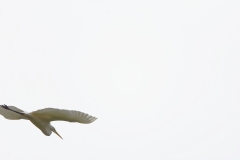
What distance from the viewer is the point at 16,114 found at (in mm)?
12312

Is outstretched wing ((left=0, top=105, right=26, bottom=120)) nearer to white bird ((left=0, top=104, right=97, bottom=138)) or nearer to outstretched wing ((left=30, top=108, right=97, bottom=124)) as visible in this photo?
white bird ((left=0, top=104, right=97, bottom=138))

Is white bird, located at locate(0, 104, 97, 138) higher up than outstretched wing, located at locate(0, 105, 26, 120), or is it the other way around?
outstretched wing, located at locate(0, 105, 26, 120)

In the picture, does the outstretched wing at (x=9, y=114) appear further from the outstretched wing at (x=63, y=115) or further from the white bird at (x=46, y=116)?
the outstretched wing at (x=63, y=115)

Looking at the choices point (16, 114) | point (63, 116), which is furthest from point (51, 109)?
point (16, 114)

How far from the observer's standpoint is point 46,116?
1216cm

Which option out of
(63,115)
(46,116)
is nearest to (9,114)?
(46,116)

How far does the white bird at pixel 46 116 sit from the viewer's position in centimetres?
1137

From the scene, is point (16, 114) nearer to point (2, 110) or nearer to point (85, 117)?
point (2, 110)

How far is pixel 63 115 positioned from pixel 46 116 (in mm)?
631

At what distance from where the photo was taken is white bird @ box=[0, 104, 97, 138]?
11.4 metres

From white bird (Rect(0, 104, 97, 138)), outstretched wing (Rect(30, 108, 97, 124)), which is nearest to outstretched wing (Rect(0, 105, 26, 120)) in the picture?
white bird (Rect(0, 104, 97, 138))

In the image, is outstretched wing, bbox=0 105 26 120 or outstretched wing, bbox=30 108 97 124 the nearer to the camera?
outstretched wing, bbox=30 108 97 124

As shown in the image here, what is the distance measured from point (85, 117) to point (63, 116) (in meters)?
0.65

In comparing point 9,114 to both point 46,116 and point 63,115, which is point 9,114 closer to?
point 46,116
